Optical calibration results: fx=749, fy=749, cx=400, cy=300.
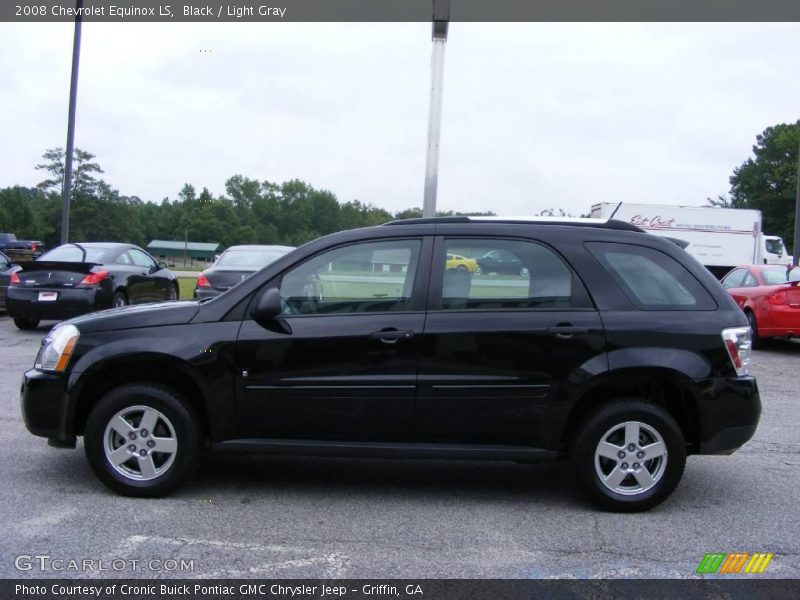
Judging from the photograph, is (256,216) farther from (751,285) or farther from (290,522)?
(290,522)

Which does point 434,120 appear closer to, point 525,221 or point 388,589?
point 525,221

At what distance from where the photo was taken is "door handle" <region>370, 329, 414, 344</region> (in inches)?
173

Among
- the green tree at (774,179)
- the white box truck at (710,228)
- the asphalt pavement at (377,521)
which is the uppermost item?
the green tree at (774,179)

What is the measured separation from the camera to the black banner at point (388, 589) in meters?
3.26

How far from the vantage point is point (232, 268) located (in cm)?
1259

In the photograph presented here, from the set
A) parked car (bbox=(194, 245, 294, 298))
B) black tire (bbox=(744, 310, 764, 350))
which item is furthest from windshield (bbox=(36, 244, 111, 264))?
black tire (bbox=(744, 310, 764, 350))

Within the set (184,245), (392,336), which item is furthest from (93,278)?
(184,245)

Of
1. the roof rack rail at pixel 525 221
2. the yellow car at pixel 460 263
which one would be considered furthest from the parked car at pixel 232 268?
the yellow car at pixel 460 263

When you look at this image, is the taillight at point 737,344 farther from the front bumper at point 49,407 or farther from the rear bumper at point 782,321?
the rear bumper at point 782,321

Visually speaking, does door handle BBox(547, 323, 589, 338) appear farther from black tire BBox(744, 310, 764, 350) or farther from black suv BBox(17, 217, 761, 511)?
black tire BBox(744, 310, 764, 350)

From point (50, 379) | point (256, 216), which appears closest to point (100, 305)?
point (50, 379)

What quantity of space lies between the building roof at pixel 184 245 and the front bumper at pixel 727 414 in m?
84.1

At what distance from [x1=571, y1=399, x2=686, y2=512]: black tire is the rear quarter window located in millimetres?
633

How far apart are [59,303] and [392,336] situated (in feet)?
28.9
